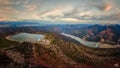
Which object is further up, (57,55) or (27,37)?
(27,37)

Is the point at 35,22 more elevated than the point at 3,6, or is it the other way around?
the point at 3,6

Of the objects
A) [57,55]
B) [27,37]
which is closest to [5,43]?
[27,37]

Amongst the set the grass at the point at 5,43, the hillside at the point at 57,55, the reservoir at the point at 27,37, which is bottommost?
the hillside at the point at 57,55

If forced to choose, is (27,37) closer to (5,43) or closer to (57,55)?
(5,43)

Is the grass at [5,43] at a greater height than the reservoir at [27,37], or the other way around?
the reservoir at [27,37]

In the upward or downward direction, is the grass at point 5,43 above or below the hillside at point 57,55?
above

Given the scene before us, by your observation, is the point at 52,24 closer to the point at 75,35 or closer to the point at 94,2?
the point at 75,35

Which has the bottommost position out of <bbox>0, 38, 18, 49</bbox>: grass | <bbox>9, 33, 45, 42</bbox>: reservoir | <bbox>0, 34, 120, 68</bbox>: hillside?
<bbox>0, 34, 120, 68</bbox>: hillside

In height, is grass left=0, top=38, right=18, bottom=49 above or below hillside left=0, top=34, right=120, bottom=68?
above

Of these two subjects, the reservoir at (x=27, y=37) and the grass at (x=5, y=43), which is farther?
the reservoir at (x=27, y=37)

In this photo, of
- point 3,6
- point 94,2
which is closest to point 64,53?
point 94,2

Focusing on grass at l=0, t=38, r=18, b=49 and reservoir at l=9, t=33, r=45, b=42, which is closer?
grass at l=0, t=38, r=18, b=49
